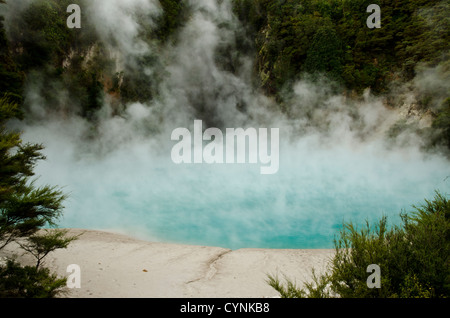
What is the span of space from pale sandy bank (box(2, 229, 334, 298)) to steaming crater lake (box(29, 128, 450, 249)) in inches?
83.2

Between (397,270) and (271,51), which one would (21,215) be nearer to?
(397,270)

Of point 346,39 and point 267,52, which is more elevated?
point 267,52

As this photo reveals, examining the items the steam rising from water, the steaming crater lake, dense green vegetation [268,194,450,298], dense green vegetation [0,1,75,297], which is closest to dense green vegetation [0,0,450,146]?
the steam rising from water

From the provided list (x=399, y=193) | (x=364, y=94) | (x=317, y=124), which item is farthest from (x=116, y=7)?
(x=399, y=193)

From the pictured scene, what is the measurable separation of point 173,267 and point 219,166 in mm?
11288

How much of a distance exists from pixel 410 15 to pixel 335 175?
1146cm

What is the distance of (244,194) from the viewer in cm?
1318

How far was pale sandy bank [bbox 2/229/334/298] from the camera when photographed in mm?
5094

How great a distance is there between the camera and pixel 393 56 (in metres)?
16.9

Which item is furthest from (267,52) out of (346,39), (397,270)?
(397,270)

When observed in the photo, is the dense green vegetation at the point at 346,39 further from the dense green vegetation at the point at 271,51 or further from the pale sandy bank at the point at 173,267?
the pale sandy bank at the point at 173,267

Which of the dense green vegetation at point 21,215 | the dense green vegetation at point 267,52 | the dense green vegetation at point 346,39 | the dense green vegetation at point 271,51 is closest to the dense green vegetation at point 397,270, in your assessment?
the dense green vegetation at point 21,215

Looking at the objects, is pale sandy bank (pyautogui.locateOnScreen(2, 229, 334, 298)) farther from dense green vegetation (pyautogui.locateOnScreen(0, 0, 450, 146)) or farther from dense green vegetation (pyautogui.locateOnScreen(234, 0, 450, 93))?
dense green vegetation (pyautogui.locateOnScreen(234, 0, 450, 93))

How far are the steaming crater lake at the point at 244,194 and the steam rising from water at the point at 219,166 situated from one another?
0.07m
